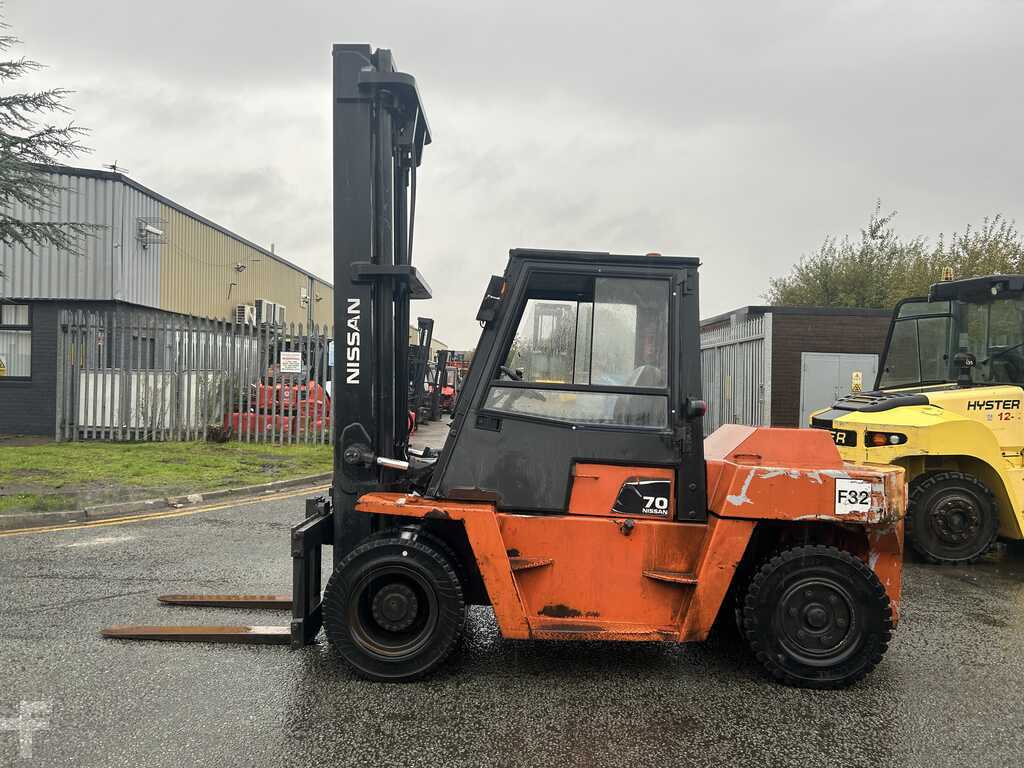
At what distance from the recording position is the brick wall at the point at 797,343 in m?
15.8

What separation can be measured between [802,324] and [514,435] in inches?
520

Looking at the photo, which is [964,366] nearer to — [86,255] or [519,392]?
[519,392]

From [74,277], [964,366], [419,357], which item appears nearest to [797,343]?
[964,366]

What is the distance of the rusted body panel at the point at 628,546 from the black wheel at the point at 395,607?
22 cm

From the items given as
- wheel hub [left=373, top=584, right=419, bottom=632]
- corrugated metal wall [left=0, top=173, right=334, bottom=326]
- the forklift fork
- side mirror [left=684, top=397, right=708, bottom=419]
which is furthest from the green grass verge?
side mirror [left=684, top=397, right=708, bottom=419]

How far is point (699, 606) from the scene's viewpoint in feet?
13.7

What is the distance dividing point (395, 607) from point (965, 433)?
237 inches

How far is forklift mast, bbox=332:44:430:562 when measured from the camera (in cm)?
462

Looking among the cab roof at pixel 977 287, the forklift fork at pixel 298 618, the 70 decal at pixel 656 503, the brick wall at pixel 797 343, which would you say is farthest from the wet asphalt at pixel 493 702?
the brick wall at pixel 797 343

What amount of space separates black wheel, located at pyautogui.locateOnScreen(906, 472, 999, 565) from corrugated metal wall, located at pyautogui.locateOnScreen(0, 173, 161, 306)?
58.2 feet

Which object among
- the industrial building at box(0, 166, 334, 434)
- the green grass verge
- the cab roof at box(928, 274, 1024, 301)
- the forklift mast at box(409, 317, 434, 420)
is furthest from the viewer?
the industrial building at box(0, 166, 334, 434)

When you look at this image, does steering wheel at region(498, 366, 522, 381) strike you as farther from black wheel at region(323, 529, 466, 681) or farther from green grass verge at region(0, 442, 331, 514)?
green grass verge at region(0, 442, 331, 514)

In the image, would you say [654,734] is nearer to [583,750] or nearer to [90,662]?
[583,750]

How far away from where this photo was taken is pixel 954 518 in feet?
24.6
